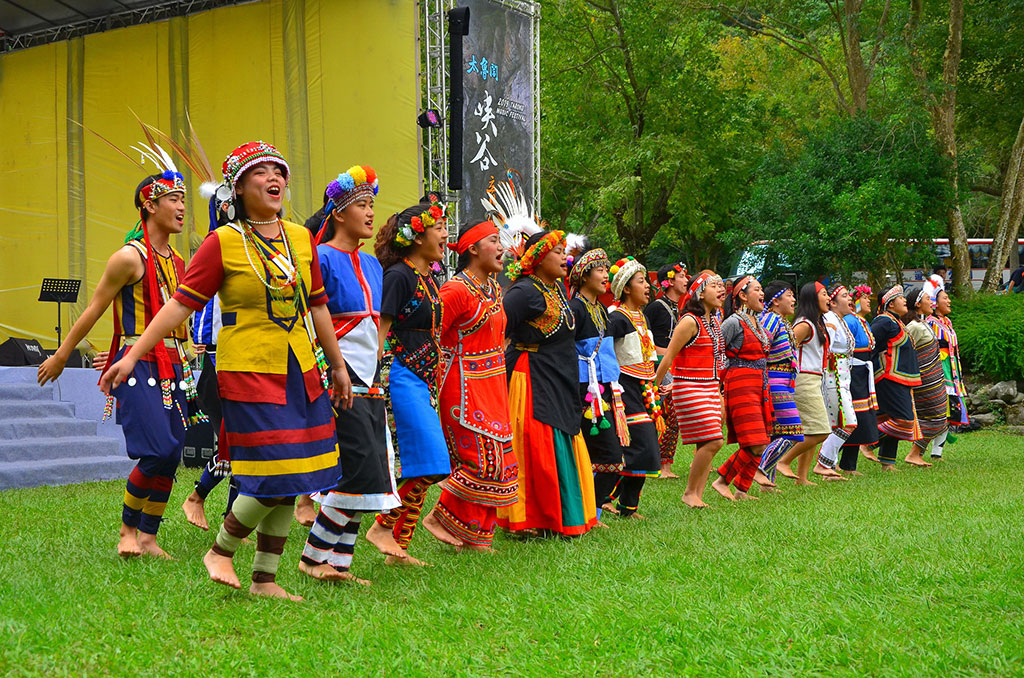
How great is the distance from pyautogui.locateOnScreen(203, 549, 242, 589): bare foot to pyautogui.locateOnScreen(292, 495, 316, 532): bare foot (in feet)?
8.09

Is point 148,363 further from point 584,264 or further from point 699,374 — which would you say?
point 699,374

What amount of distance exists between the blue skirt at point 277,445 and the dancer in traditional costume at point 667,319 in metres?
6.13

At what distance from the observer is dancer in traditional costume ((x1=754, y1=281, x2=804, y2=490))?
371 inches

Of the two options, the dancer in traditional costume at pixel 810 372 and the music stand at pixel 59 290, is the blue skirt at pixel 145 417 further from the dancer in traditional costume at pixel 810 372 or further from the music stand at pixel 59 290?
the music stand at pixel 59 290

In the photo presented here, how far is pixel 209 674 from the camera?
3.58 meters

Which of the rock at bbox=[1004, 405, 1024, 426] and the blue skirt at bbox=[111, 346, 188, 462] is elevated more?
the blue skirt at bbox=[111, 346, 188, 462]

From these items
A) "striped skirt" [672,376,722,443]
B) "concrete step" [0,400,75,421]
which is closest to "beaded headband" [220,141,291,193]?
"striped skirt" [672,376,722,443]

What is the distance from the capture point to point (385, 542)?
18.7 feet

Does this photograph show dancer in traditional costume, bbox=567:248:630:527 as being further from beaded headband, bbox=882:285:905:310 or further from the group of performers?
beaded headband, bbox=882:285:905:310

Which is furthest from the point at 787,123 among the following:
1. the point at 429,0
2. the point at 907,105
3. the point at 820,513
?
the point at 820,513

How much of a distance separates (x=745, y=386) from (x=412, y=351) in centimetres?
399

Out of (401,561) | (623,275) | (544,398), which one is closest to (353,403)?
(401,561)

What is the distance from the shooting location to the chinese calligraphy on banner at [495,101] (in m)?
13.5

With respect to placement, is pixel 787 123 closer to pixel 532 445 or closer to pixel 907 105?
pixel 907 105
